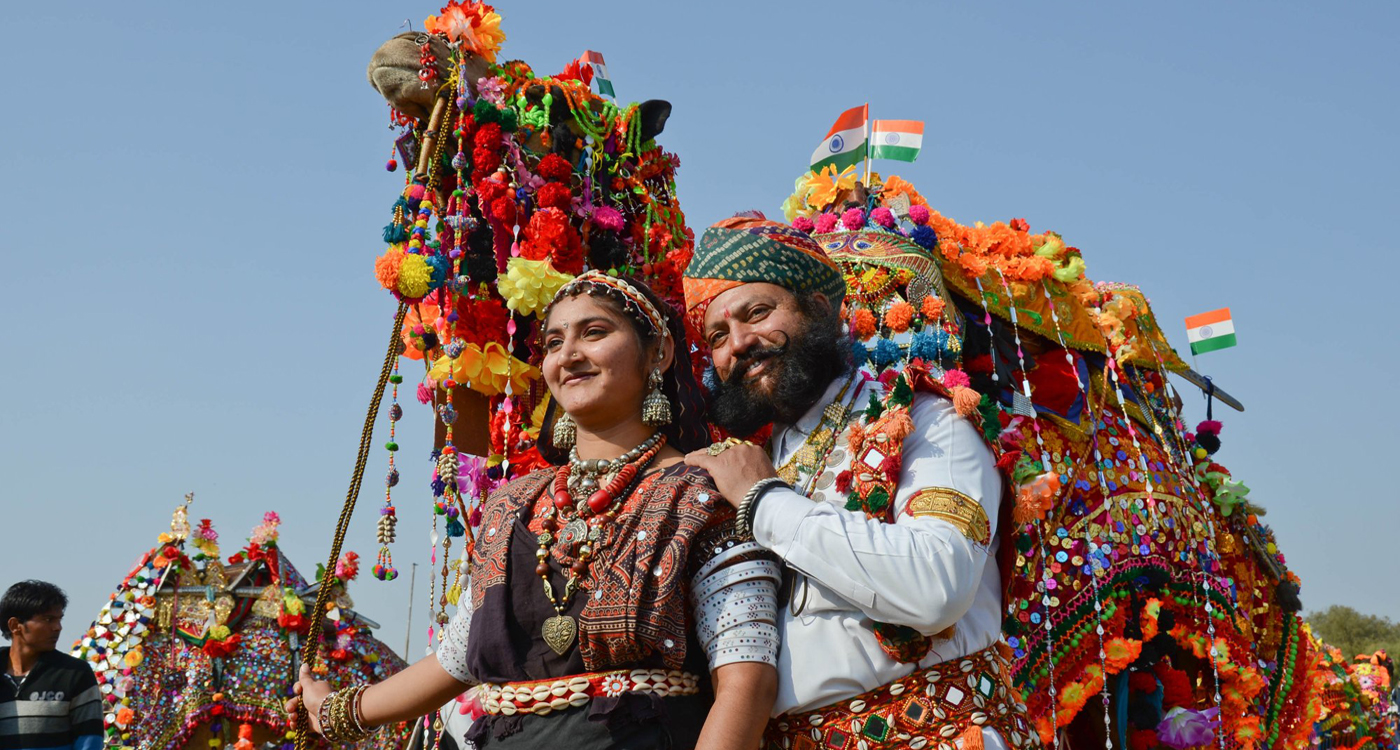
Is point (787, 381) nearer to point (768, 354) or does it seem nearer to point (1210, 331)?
point (768, 354)

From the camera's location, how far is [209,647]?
8.27 metres

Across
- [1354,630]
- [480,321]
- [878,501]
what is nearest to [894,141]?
[480,321]

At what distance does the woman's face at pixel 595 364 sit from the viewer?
2828 millimetres

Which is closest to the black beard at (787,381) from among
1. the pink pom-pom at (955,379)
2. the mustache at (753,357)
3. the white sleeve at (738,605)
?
the mustache at (753,357)

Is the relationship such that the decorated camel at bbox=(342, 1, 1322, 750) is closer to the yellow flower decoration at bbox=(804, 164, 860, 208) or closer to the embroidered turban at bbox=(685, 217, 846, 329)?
the yellow flower decoration at bbox=(804, 164, 860, 208)

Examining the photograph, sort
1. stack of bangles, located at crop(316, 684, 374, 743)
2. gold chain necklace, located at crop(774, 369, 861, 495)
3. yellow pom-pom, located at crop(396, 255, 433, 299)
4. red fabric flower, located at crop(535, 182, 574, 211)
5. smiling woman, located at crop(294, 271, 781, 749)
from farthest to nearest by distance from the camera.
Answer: red fabric flower, located at crop(535, 182, 574, 211), yellow pom-pom, located at crop(396, 255, 433, 299), gold chain necklace, located at crop(774, 369, 861, 495), stack of bangles, located at crop(316, 684, 374, 743), smiling woman, located at crop(294, 271, 781, 749)

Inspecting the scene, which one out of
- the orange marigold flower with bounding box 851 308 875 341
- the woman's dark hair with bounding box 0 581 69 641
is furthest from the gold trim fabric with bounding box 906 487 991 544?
the woman's dark hair with bounding box 0 581 69 641

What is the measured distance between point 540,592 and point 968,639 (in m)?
0.95

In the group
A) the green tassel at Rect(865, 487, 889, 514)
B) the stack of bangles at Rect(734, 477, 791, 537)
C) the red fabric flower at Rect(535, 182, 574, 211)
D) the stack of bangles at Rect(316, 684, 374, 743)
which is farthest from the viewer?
the red fabric flower at Rect(535, 182, 574, 211)

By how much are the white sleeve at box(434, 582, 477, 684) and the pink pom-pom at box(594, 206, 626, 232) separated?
4.84 ft

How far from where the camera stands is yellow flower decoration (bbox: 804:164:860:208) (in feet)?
15.9

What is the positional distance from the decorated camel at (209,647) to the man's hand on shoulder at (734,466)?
5.53 m

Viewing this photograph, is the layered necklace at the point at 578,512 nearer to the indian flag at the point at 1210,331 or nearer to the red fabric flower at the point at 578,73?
the red fabric flower at the point at 578,73

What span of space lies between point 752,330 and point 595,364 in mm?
591
